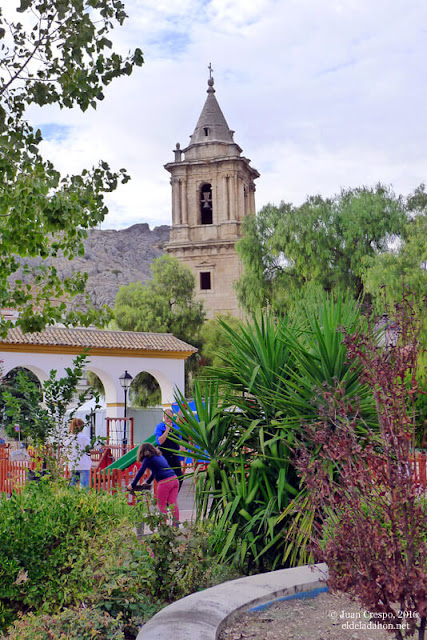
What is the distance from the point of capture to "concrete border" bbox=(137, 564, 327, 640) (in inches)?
140

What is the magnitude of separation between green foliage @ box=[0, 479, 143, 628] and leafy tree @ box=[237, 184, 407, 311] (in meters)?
29.0

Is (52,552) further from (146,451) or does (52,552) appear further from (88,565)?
(146,451)

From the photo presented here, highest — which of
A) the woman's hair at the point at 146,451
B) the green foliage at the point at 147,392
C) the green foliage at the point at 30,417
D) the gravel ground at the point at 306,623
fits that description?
the green foliage at the point at 147,392

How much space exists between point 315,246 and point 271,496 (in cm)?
3128

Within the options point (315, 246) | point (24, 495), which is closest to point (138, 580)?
point (24, 495)

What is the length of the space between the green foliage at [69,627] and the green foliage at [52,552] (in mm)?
286

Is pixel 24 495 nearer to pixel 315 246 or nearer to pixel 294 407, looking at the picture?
pixel 294 407

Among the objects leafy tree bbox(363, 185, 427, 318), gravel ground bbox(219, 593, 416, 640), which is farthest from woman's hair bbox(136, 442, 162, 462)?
leafy tree bbox(363, 185, 427, 318)

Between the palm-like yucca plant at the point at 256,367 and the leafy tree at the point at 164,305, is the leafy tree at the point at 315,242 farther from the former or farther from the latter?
the palm-like yucca plant at the point at 256,367

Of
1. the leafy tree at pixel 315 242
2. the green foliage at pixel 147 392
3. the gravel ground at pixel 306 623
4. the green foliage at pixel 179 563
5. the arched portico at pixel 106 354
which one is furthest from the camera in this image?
the green foliage at pixel 147 392

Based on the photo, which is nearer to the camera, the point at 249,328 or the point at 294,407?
the point at 294,407

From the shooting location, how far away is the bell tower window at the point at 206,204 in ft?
187

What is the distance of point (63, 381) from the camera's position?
7145mm

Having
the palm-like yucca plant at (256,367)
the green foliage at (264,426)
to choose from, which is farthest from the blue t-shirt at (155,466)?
the palm-like yucca plant at (256,367)
